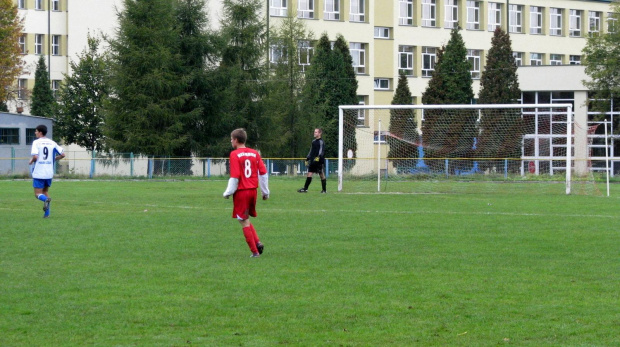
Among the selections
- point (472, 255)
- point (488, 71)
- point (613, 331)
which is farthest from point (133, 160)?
point (613, 331)

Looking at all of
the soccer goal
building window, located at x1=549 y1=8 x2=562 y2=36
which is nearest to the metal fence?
the soccer goal

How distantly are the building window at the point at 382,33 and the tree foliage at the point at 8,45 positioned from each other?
80.2ft

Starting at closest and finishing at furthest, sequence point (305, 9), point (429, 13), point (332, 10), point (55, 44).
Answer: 1. point (305, 9)
2. point (332, 10)
3. point (55, 44)
4. point (429, 13)

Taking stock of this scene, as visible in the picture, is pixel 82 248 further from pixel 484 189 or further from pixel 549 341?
pixel 484 189

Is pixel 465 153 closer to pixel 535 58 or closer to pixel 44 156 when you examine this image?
pixel 44 156

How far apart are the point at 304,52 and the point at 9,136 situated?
58.2 feet

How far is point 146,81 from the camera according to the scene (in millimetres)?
48312

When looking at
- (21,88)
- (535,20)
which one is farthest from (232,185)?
(535,20)

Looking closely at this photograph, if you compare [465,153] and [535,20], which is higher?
[535,20]

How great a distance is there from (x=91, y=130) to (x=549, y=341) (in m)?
58.3

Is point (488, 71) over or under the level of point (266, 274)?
over

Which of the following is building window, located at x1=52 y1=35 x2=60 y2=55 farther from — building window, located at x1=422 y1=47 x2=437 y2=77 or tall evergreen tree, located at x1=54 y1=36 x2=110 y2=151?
building window, located at x1=422 y1=47 x2=437 y2=77

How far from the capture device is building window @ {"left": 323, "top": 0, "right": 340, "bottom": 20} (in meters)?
67.3

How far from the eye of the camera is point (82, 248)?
45.3ft
